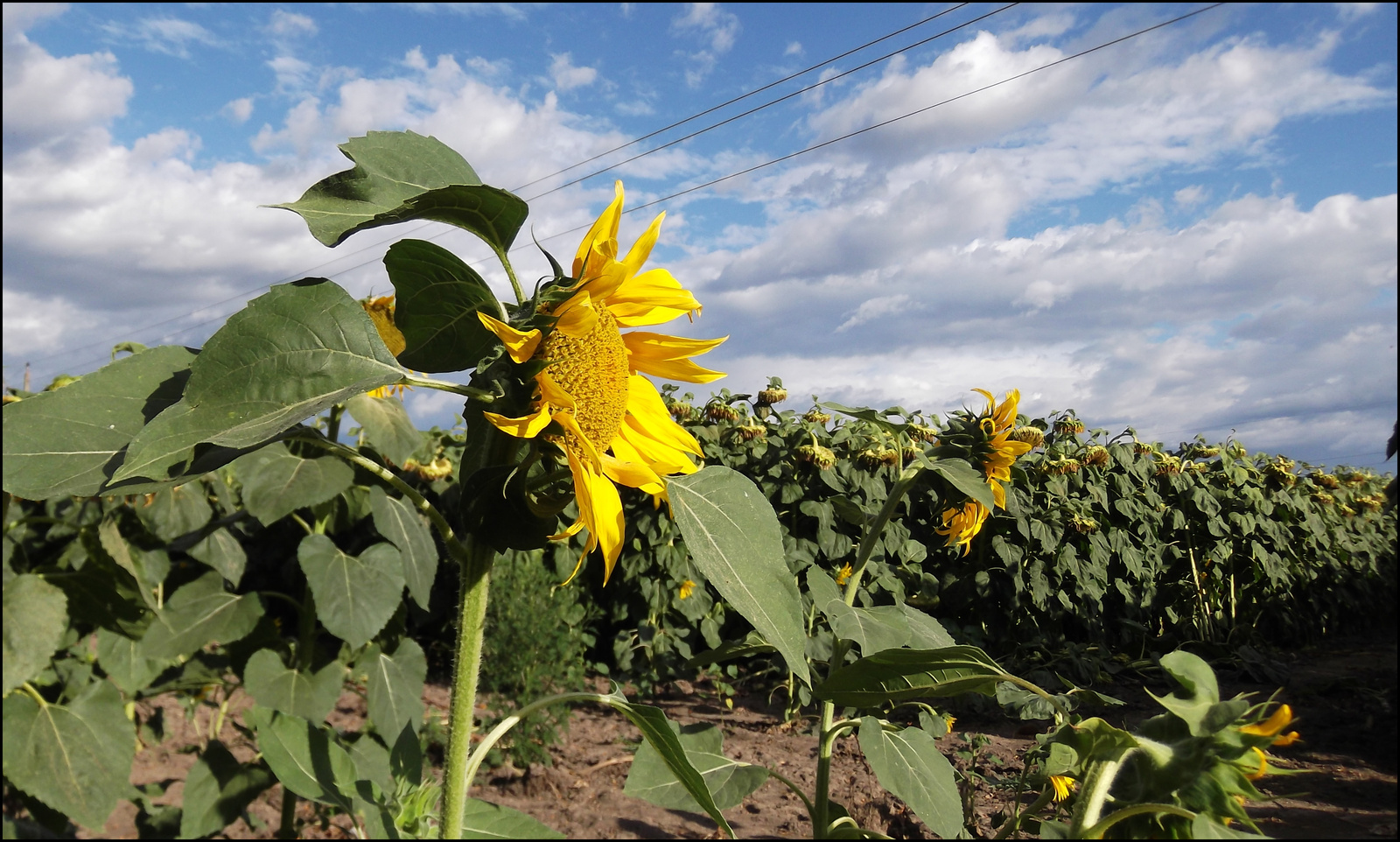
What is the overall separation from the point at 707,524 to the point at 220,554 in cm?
218

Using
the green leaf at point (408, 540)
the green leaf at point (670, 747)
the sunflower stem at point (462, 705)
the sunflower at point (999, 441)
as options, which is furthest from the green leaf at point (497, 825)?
the green leaf at point (408, 540)

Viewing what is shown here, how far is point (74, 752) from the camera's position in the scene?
2.11 metres

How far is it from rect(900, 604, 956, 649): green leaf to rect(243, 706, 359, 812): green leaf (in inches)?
38.7

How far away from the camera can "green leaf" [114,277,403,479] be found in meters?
0.74

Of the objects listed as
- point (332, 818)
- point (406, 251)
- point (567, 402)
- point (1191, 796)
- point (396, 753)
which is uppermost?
point (406, 251)

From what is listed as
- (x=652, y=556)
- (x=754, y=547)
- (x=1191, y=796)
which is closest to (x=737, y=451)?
(x=652, y=556)

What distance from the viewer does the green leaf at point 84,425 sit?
85 cm

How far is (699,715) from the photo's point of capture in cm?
230

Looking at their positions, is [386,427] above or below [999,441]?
above

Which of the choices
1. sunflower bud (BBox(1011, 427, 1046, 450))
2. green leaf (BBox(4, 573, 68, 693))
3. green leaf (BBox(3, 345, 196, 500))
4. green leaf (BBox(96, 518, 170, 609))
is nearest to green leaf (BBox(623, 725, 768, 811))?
sunflower bud (BBox(1011, 427, 1046, 450))

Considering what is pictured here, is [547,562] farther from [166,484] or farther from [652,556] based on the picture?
[166,484]

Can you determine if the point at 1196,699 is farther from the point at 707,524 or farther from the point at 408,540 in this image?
the point at 408,540

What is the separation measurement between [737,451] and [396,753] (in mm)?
1107

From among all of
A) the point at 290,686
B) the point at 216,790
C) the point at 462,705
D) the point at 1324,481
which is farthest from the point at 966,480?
the point at 216,790
